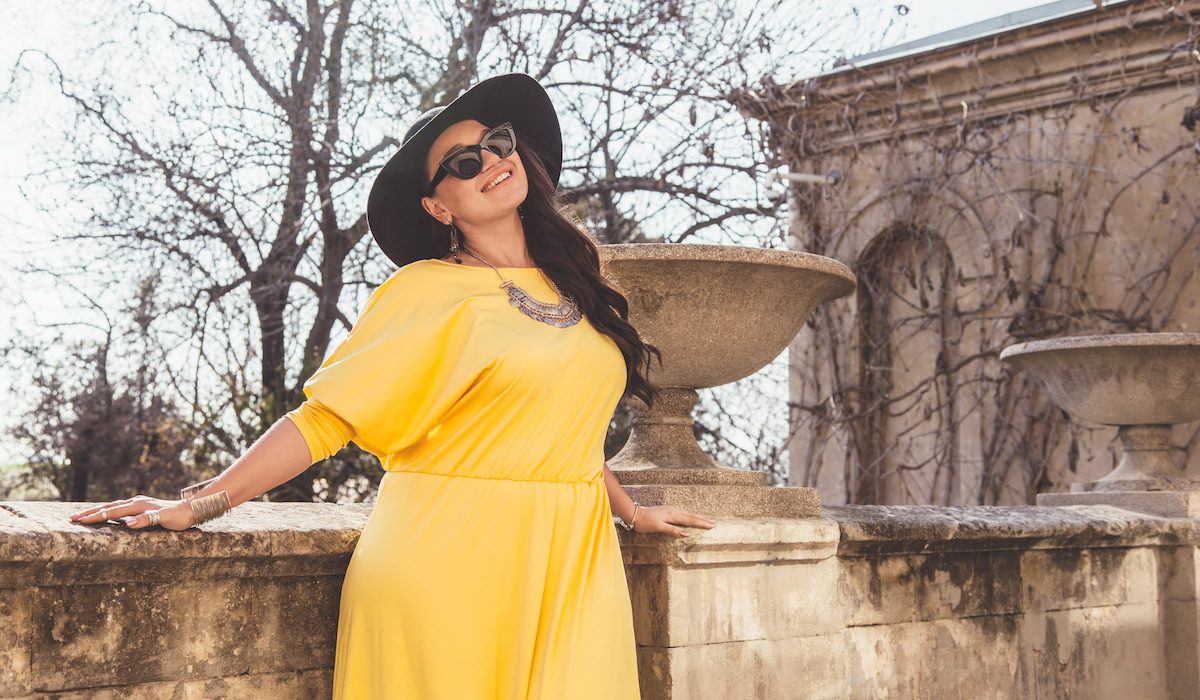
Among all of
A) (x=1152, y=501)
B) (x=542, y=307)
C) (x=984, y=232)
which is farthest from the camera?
(x=984, y=232)

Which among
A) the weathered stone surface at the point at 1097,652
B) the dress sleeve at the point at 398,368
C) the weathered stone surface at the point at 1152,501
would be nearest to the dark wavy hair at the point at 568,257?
the dress sleeve at the point at 398,368

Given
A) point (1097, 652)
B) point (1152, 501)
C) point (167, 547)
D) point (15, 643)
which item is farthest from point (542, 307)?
point (1152, 501)

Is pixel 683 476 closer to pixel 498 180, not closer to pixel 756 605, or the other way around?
pixel 756 605

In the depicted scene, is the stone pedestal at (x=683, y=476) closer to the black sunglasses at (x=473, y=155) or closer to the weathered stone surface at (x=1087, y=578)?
the black sunglasses at (x=473, y=155)

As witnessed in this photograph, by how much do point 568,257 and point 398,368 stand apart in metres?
0.50

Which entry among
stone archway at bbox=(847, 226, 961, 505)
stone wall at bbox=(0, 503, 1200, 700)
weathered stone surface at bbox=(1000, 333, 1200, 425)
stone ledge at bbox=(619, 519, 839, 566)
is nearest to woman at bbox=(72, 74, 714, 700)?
stone wall at bbox=(0, 503, 1200, 700)

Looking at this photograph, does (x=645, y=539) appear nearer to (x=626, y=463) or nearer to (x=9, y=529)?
(x=626, y=463)

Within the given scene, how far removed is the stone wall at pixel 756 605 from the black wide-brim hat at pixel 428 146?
1.95ft

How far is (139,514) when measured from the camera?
1.77 meters

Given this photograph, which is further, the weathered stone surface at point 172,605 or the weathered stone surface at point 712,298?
the weathered stone surface at point 712,298

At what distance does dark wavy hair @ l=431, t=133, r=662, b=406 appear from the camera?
7.19 ft

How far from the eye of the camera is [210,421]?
745 cm

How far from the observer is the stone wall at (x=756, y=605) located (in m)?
1.79

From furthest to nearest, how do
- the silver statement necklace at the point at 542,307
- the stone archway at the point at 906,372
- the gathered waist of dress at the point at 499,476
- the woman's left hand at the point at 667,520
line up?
the stone archway at the point at 906,372 → the woman's left hand at the point at 667,520 → the silver statement necklace at the point at 542,307 → the gathered waist of dress at the point at 499,476
